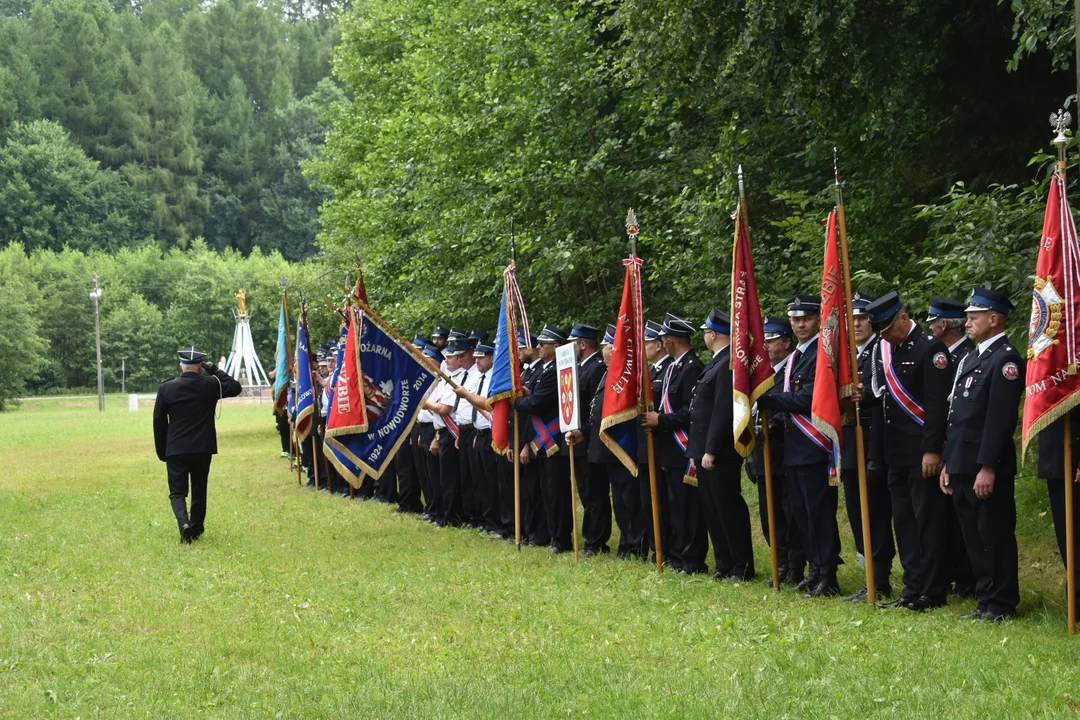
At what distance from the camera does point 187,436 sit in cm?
1402

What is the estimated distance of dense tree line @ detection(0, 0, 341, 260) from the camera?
111500mm

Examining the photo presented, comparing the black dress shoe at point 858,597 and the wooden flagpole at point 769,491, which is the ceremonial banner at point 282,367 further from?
the black dress shoe at point 858,597

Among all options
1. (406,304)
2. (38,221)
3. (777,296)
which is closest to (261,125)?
(38,221)

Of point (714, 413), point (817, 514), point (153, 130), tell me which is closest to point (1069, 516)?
point (817, 514)

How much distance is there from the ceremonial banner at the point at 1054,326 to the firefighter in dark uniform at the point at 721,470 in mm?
2861

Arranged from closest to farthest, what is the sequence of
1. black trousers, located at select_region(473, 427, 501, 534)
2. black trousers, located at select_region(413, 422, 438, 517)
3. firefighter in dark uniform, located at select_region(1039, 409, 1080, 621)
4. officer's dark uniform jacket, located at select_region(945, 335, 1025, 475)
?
firefighter in dark uniform, located at select_region(1039, 409, 1080, 621) → officer's dark uniform jacket, located at select_region(945, 335, 1025, 475) → black trousers, located at select_region(473, 427, 501, 534) → black trousers, located at select_region(413, 422, 438, 517)

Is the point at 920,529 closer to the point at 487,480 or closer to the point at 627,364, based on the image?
the point at 627,364

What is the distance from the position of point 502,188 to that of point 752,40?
7.41 m

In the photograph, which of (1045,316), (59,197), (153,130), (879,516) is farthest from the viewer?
(153,130)

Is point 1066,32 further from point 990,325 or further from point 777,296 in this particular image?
point 777,296

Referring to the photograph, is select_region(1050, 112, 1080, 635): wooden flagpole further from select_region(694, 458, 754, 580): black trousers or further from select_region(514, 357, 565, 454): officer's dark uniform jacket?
select_region(514, 357, 565, 454): officer's dark uniform jacket

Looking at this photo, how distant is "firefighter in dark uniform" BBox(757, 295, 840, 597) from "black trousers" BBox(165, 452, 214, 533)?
686 centimetres

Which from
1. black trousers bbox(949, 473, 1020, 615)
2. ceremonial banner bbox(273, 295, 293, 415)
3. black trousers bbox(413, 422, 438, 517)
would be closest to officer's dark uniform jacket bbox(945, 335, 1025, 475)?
black trousers bbox(949, 473, 1020, 615)

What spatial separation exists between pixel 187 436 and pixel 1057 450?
9.41 m
